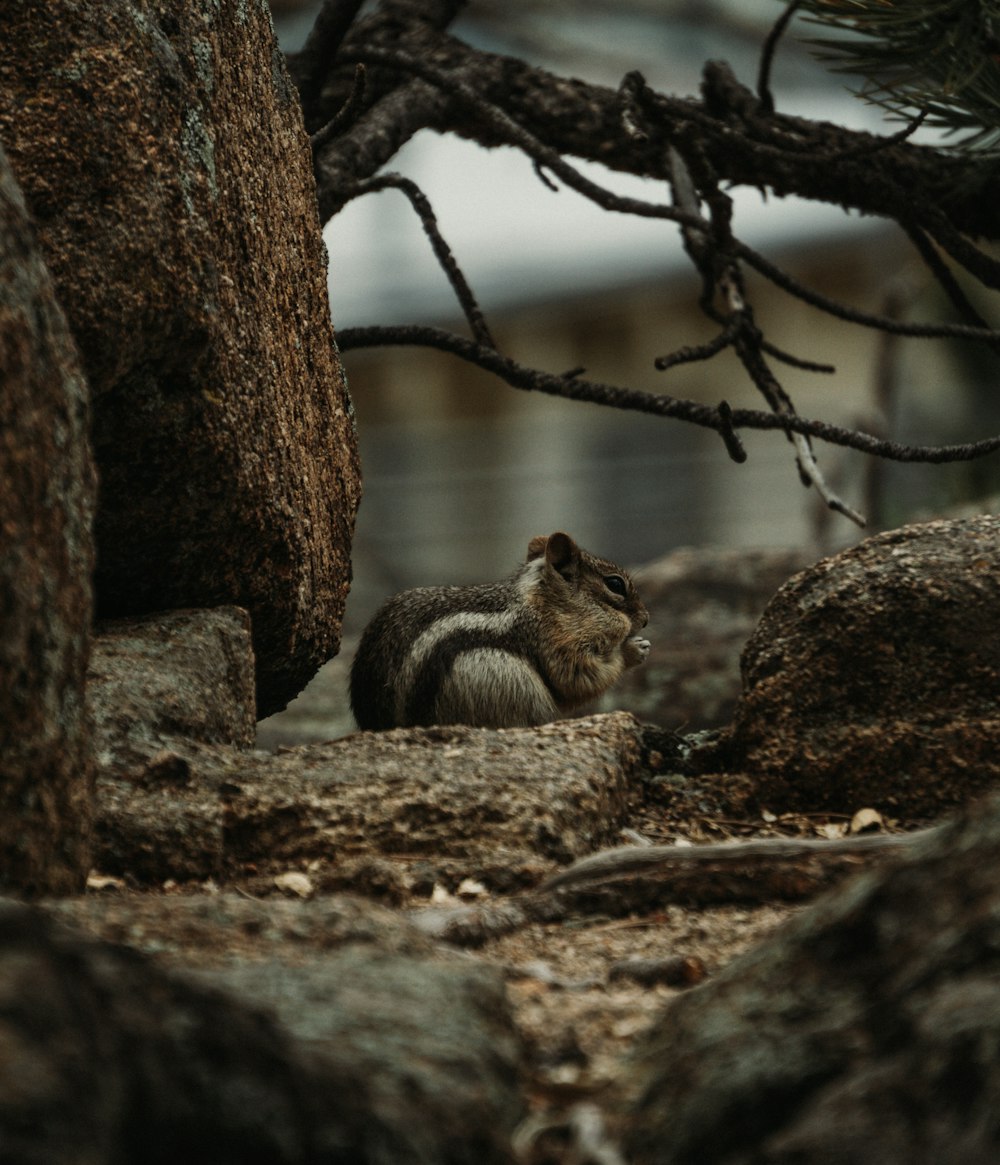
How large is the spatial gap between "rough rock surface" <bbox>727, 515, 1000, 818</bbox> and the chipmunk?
40.6 inches

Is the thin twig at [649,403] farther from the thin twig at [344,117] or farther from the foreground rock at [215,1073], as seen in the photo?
the foreground rock at [215,1073]

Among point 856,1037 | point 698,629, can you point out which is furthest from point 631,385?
point 856,1037

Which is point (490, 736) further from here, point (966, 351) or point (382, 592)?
point (382, 592)

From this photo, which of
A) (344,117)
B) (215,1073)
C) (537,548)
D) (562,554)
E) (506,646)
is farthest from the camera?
(537,548)

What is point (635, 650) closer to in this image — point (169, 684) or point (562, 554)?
point (562, 554)

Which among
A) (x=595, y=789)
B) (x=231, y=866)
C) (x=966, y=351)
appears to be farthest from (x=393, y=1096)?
(x=966, y=351)

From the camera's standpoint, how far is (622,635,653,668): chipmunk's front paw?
5.00m

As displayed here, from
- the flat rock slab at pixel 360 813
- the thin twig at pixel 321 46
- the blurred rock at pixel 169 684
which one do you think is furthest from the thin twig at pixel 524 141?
the flat rock slab at pixel 360 813

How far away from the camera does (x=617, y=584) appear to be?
5125 millimetres

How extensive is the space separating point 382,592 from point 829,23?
8356 millimetres

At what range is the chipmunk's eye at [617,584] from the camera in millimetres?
5098

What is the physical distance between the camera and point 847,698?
3.32 metres

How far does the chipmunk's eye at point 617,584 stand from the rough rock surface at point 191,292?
1.46m

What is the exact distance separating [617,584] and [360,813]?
235 centimetres
